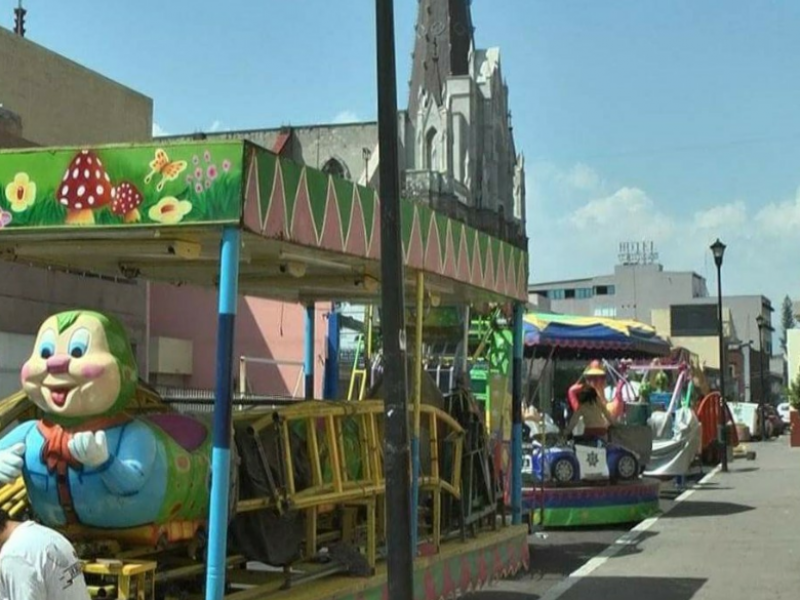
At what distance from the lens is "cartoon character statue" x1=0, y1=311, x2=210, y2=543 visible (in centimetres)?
605

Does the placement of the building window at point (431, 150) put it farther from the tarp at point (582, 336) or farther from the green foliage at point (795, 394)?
the tarp at point (582, 336)

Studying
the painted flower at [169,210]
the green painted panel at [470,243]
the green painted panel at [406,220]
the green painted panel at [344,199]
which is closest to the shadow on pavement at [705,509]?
the green painted panel at [470,243]

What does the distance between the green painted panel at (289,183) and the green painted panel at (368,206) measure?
920 mm

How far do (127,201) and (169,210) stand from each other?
0.29 metres

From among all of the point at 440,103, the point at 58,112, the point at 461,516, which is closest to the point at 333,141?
the point at 440,103

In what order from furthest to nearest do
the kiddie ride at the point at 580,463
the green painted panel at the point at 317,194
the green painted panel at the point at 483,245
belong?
the kiddie ride at the point at 580,463 → the green painted panel at the point at 483,245 → the green painted panel at the point at 317,194

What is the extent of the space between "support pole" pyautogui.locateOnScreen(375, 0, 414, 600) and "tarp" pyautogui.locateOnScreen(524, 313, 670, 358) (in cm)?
1028

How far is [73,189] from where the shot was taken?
21.5 feet

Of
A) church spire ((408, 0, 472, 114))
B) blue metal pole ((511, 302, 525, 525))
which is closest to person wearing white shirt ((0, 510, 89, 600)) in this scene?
blue metal pole ((511, 302, 525, 525))

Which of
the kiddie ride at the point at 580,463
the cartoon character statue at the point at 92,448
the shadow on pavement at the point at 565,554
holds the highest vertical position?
the cartoon character statue at the point at 92,448

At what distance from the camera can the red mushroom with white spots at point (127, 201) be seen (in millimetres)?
6355

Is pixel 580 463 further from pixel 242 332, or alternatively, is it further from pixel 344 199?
pixel 242 332

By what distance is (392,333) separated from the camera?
650 centimetres

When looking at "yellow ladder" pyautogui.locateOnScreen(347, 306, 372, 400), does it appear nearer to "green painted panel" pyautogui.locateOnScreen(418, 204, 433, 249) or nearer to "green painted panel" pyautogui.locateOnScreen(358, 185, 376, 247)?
"green painted panel" pyautogui.locateOnScreen(418, 204, 433, 249)
